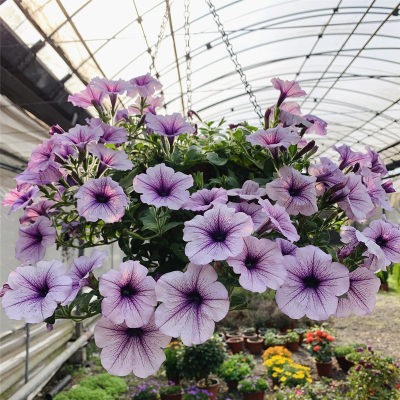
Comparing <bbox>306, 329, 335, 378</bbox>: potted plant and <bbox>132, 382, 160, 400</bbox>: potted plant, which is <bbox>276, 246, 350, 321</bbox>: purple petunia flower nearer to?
<bbox>132, 382, 160, 400</bbox>: potted plant

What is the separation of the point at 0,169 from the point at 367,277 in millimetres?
3638

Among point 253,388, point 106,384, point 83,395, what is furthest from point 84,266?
point 106,384

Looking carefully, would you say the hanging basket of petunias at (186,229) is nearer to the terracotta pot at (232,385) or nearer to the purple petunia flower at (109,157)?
the purple petunia flower at (109,157)

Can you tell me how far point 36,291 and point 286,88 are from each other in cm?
72

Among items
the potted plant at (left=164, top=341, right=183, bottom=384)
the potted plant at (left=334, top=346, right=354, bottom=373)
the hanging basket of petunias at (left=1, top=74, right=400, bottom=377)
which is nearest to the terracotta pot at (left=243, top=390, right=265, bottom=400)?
the potted plant at (left=164, top=341, right=183, bottom=384)

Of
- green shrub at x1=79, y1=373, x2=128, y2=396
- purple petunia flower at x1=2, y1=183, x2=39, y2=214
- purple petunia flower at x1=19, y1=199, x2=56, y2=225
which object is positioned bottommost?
green shrub at x1=79, y1=373, x2=128, y2=396

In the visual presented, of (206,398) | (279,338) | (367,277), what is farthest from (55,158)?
(279,338)

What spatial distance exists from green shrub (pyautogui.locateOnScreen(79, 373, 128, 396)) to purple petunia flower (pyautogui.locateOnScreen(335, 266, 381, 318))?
4.37m

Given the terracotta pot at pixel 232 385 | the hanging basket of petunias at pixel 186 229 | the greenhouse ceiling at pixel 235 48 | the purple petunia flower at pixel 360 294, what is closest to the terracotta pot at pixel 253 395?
the terracotta pot at pixel 232 385

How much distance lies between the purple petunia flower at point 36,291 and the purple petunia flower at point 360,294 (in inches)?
18.9

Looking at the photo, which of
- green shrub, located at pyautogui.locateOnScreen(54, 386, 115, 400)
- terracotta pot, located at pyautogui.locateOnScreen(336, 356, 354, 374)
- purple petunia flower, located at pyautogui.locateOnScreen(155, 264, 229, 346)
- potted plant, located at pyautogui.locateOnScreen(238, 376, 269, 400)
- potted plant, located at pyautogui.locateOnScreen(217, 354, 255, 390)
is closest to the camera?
purple petunia flower, located at pyautogui.locateOnScreen(155, 264, 229, 346)

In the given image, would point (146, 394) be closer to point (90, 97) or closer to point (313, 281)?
point (90, 97)

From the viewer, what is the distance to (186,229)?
61cm

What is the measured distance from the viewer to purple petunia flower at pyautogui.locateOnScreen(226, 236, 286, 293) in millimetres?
583
